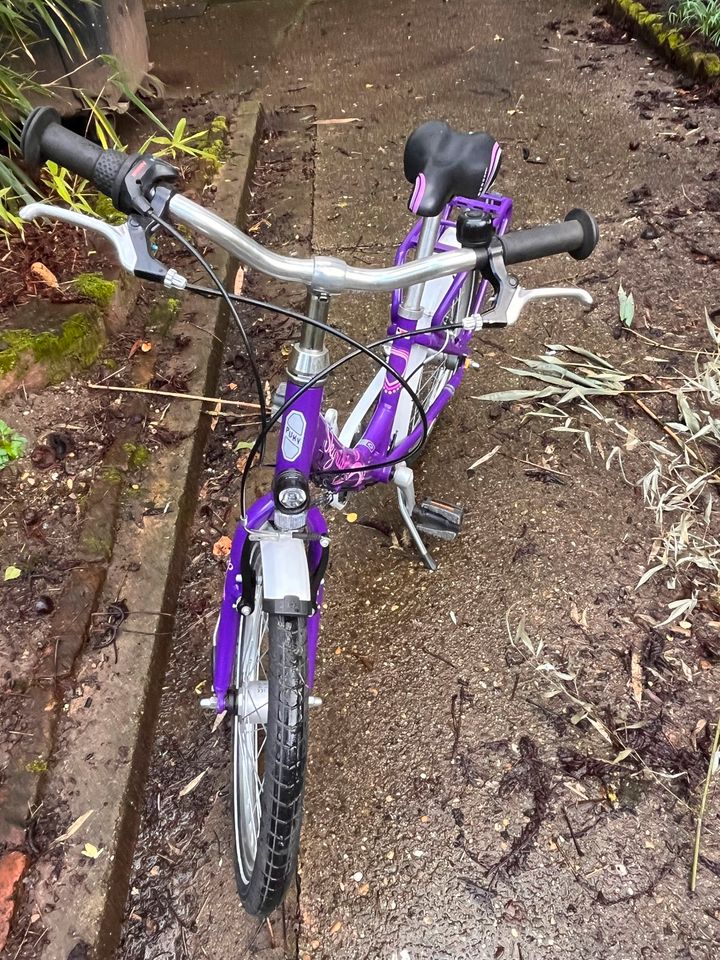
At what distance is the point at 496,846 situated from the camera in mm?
1823

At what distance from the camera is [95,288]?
277 centimetres

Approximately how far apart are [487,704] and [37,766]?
1291 millimetres

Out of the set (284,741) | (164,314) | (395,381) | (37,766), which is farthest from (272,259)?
(164,314)

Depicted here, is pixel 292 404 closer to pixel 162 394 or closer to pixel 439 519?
pixel 439 519

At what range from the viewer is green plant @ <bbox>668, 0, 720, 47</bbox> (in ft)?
13.9

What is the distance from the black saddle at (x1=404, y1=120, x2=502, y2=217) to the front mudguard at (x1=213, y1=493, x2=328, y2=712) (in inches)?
32.0

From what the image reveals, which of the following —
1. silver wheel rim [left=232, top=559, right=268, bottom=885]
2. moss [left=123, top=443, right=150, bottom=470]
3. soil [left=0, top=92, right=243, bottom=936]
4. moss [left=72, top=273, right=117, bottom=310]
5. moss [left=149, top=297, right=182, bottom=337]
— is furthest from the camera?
moss [left=149, top=297, right=182, bottom=337]

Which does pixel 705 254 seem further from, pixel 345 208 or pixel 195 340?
pixel 195 340

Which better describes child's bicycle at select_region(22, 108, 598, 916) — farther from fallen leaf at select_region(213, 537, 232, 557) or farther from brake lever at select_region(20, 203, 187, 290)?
fallen leaf at select_region(213, 537, 232, 557)

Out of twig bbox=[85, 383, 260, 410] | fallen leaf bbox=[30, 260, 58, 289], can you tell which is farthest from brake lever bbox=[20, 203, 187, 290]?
fallen leaf bbox=[30, 260, 58, 289]

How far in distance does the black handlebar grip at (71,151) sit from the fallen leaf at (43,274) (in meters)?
1.76

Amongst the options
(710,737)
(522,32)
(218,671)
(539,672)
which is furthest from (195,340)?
(522,32)

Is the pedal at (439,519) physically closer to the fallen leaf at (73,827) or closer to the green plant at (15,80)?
the fallen leaf at (73,827)

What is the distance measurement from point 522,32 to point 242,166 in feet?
8.88
